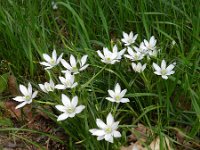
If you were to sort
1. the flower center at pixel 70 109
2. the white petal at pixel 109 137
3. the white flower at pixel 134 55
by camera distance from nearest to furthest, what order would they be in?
the white petal at pixel 109 137, the flower center at pixel 70 109, the white flower at pixel 134 55

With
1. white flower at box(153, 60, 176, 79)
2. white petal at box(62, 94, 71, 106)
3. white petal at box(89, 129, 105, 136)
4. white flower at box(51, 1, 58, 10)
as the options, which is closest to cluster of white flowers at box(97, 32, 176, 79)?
white flower at box(153, 60, 176, 79)

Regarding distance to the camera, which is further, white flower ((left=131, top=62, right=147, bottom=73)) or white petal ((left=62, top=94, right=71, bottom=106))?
white flower ((left=131, top=62, right=147, bottom=73))

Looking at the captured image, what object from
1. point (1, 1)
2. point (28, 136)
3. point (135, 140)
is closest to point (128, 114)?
point (135, 140)

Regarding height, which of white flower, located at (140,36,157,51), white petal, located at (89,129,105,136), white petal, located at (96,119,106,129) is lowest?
white petal, located at (89,129,105,136)

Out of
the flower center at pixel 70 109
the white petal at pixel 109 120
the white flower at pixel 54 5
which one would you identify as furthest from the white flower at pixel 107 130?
the white flower at pixel 54 5

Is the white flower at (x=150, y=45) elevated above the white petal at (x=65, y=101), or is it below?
above

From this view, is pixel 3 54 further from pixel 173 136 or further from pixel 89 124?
pixel 173 136

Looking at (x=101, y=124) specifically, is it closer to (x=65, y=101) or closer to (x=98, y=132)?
(x=98, y=132)

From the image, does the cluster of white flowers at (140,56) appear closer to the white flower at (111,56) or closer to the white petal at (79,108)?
the white flower at (111,56)

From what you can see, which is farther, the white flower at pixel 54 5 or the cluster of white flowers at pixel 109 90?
the white flower at pixel 54 5

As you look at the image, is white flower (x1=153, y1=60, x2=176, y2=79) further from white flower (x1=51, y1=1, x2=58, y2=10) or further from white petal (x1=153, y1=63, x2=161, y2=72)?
white flower (x1=51, y1=1, x2=58, y2=10)
